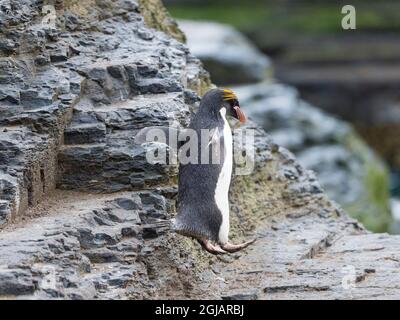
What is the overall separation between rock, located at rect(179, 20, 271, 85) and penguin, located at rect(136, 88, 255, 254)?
911cm

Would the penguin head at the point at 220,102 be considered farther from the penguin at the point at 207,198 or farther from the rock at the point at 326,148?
the rock at the point at 326,148

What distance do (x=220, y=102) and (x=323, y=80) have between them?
12.4m

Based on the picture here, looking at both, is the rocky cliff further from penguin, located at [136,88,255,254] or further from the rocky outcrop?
the rocky outcrop

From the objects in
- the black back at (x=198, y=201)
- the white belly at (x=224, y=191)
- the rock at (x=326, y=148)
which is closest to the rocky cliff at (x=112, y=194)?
the black back at (x=198, y=201)

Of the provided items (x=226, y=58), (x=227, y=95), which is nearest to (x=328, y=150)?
(x=226, y=58)

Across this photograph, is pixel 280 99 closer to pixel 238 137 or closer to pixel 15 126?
pixel 238 137

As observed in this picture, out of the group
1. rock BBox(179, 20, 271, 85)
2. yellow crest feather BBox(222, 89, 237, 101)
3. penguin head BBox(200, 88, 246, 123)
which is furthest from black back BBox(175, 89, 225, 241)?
rock BBox(179, 20, 271, 85)

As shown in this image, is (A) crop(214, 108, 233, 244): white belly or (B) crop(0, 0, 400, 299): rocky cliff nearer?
(B) crop(0, 0, 400, 299): rocky cliff

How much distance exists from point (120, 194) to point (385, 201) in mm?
7242

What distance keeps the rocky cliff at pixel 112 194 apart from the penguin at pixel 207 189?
14 centimetres

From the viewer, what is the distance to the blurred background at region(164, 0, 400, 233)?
12.8m

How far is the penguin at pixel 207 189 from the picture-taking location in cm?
591

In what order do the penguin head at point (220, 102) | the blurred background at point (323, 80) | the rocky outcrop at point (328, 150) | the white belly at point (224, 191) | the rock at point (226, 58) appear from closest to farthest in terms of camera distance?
the white belly at point (224, 191) < the penguin head at point (220, 102) < the rocky outcrop at point (328, 150) < the blurred background at point (323, 80) < the rock at point (226, 58)
